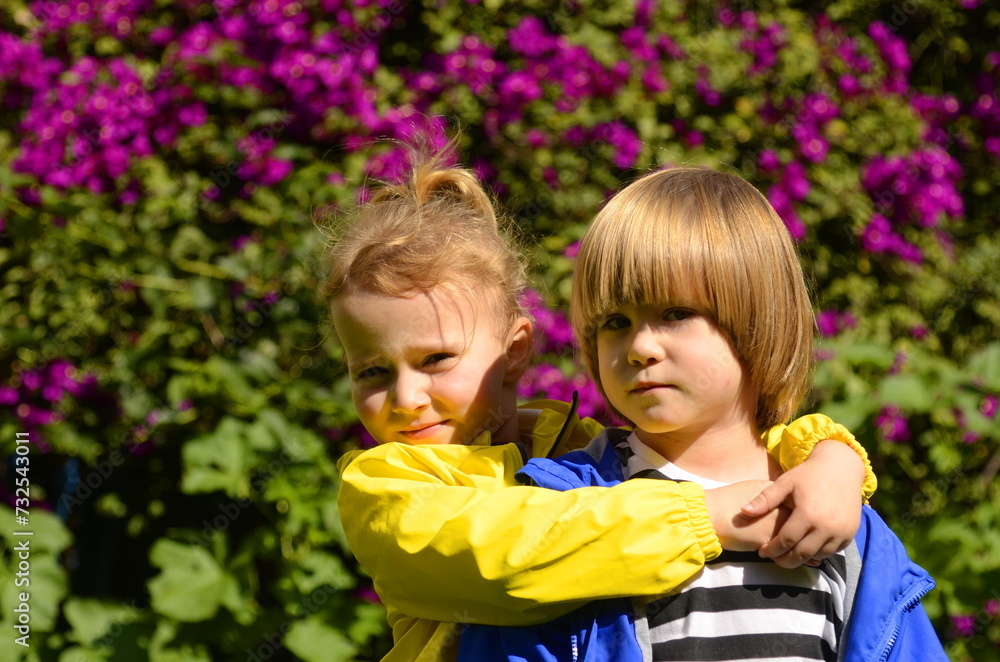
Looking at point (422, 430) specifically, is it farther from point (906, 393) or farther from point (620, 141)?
point (620, 141)

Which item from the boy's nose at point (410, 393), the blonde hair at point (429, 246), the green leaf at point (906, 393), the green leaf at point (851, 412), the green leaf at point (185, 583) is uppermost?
the blonde hair at point (429, 246)

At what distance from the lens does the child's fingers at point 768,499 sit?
1.31 metres

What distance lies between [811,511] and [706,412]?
0.70 feet

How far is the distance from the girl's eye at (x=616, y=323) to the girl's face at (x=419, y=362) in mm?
247

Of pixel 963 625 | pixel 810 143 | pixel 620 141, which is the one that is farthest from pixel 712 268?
pixel 810 143

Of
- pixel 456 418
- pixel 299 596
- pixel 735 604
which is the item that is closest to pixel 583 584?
pixel 735 604

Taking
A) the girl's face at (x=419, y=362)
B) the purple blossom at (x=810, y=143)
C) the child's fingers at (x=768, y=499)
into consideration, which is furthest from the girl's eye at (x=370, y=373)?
the purple blossom at (x=810, y=143)

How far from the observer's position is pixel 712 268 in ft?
4.50

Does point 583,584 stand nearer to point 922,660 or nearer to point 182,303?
point 922,660

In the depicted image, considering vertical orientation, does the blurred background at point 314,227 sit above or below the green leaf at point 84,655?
above

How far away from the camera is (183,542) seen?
10.1ft

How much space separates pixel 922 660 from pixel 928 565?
1.51 meters

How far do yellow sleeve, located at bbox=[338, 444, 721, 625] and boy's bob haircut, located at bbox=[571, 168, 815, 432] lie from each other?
0.27 m

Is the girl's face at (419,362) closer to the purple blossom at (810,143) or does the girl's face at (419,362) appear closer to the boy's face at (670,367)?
the boy's face at (670,367)
